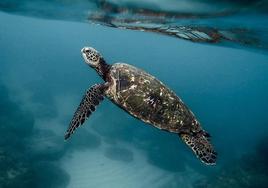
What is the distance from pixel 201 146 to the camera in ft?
23.7

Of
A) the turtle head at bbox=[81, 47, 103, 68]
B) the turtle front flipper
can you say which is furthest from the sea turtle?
the turtle head at bbox=[81, 47, 103, 68]

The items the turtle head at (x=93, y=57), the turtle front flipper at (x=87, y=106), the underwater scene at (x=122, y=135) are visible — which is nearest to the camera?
the turtle front flipper at (x=87, y=106)

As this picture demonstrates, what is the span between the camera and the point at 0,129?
21641mm

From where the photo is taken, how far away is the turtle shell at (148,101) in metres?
6.96

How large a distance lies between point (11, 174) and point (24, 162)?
1.62 meters

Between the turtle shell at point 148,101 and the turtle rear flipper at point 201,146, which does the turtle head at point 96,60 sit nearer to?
the turtle shell at point 148,101

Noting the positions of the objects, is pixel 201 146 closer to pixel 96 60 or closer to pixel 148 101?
pixel 148 101

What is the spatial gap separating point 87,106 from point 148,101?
1.29m

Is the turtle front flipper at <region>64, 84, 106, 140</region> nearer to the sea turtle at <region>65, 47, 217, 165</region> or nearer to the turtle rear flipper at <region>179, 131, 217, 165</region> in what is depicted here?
the sea turtle at <region>65, 47, 217, 165</region>

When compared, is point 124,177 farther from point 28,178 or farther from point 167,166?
point 28,178

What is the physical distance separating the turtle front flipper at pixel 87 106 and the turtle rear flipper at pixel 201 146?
2.06 metres

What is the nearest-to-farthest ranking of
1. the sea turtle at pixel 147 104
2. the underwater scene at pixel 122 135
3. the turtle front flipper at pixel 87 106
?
1. the turtle front flipper at pixel 87 106
2. the sea turtle at pixel 147 104
3. the underwater scene at pixel 122 135

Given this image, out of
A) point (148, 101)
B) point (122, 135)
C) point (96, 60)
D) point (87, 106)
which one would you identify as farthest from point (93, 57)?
point (122, 135)

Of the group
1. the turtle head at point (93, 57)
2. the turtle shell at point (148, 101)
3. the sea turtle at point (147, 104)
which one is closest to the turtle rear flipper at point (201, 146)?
the sea turtle at point (147, 104)
